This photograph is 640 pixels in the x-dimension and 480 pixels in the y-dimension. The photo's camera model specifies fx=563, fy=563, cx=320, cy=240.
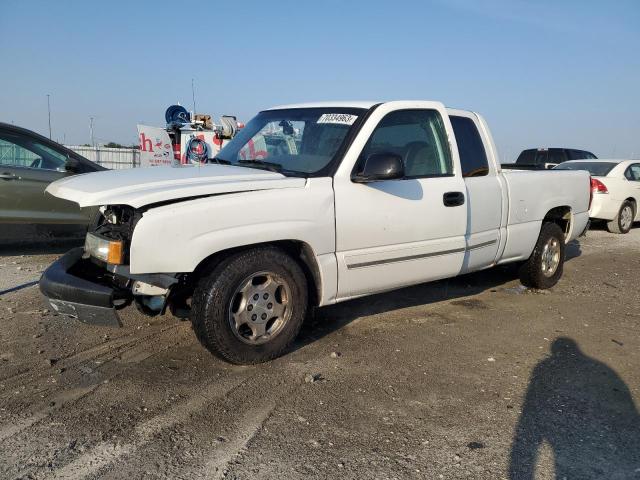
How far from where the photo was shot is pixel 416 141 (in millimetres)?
4750

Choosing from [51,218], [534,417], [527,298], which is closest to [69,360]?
[534,417]

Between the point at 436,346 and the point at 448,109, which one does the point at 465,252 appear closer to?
the point at 436,346

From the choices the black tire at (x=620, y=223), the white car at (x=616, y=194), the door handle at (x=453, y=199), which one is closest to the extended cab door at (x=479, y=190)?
the door handle at (x=453, y=199)

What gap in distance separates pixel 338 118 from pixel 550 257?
3263mm

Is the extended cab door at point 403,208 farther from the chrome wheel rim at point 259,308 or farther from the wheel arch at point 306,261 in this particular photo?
the chrome wheel rim at point 259,308

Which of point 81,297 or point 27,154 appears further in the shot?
point 27,154

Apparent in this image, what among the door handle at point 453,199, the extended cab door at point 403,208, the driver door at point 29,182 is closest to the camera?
the extended cab door at point 403,208

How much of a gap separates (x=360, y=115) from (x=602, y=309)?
3.28m

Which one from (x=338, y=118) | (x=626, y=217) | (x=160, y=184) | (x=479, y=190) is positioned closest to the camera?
(x=160, y=184)

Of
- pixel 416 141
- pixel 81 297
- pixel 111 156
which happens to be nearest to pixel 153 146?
pixel 111 156

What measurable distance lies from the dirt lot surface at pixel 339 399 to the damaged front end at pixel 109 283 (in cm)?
47

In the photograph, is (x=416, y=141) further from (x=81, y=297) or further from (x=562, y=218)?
(x=81, y=297)

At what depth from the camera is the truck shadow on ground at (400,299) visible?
15.6ft

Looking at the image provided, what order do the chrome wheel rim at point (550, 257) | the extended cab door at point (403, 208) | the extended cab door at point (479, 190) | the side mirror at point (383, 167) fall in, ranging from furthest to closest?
the chrome wheel rim at point (550, 257), the extended cab door at point (479, 190), the extended cab door at point (403, 208), the side mirror at point (383, 167)
